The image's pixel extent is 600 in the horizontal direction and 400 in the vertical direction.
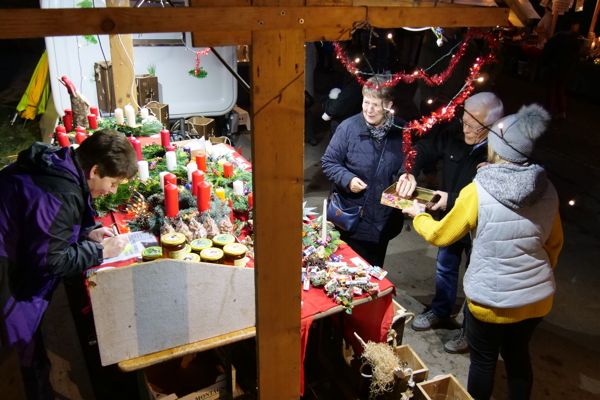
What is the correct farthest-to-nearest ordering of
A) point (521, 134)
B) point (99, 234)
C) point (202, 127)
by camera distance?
point (202, 127)
point (99, 234)
point (521, 134)

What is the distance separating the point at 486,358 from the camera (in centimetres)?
263

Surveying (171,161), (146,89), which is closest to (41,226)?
(171,161)

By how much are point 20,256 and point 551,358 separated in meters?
3.59

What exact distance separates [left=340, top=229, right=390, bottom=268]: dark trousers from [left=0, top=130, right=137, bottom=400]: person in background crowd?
1.71 m

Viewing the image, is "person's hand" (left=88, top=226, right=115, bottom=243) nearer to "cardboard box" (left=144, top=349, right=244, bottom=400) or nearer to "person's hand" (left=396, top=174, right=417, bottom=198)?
"cardboard box" (left=144, top=349, right=244, bottom=400)

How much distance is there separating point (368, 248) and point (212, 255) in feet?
4.83

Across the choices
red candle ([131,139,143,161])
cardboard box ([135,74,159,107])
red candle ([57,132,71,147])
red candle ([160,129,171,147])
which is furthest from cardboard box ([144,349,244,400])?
cardboard box ([135,74,159,107])

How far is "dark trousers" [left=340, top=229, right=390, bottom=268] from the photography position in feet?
11.4

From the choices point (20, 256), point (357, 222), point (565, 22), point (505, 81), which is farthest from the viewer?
point (505, 81)

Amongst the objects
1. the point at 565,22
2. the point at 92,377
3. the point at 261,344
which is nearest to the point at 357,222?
the point at 261,344

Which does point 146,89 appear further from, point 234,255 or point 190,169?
point 234,255

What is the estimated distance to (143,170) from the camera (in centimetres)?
355

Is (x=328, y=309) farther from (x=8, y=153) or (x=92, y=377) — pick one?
(x=8, y=153)

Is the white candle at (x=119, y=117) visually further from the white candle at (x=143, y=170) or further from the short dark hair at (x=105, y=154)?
the short dark hair at (x=105, y=154)
